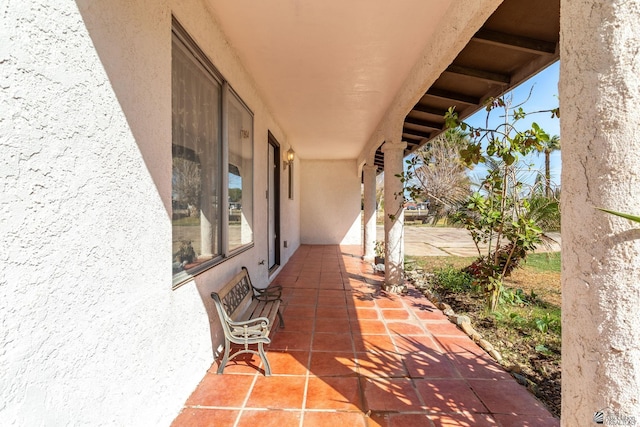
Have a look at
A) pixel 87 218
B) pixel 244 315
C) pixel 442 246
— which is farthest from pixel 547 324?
pixel 442 246

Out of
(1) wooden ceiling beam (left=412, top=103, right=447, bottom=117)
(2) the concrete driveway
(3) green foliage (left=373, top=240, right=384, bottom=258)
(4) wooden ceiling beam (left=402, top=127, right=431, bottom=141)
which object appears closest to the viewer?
(1) wooden ceiling beam (left=412, top=103, right=447, bottom=117)

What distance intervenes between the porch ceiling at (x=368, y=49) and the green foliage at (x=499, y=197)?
1.74 feet

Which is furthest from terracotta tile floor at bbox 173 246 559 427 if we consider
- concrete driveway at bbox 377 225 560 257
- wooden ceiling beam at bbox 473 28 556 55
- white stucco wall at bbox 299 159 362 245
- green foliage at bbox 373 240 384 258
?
white stucco wall at bbox 299 159 362 245

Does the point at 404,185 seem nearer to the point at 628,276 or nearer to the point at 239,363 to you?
the point at 239,363

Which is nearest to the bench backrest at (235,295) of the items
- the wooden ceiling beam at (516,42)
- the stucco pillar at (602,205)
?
the stucco pillar at (602,205)

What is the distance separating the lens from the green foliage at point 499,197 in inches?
134

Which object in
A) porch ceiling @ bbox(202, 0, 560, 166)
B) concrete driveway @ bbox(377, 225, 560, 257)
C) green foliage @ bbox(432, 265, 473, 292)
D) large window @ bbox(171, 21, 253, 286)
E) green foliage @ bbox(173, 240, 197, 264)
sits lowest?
concrete driveway @ bbox(377, 225, 560, 257)

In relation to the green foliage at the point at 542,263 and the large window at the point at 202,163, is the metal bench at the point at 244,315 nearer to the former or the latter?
the large window at the point at 202,163

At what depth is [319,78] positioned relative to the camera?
13.6ft

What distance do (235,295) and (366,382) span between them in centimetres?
155

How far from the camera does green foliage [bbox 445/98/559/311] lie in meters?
3.42

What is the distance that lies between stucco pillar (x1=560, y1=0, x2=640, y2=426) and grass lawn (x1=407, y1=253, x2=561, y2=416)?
1.49 metres

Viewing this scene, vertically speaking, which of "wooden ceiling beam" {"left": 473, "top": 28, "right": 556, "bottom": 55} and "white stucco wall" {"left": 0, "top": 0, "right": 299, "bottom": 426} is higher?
"wooden ceiling beam" {"left": 473, "top": 28, "right": 556, "bottom": 55}

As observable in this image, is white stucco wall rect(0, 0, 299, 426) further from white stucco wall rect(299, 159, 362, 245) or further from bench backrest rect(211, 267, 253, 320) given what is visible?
white stucco wall rect(299, 159, 362, 245)
